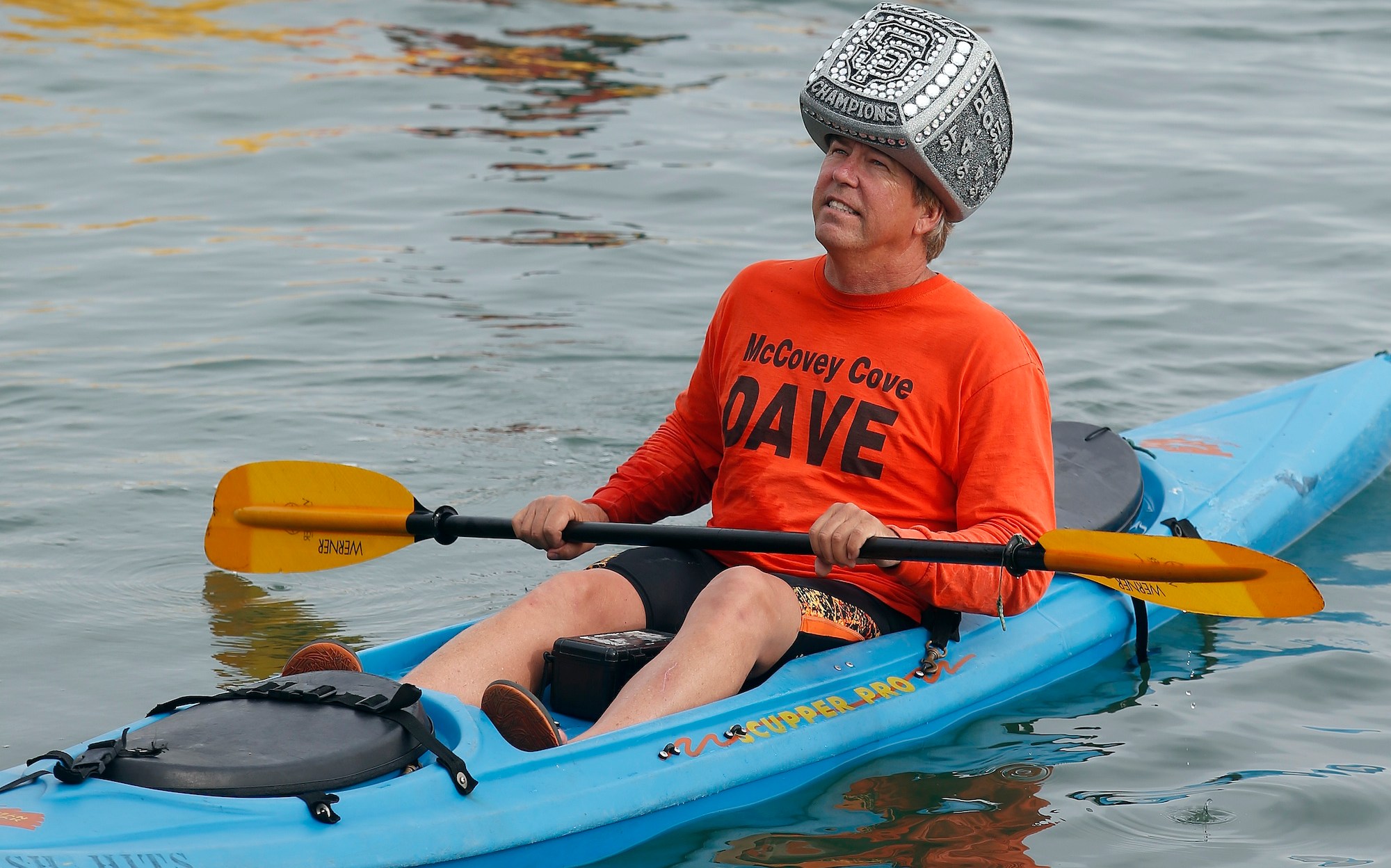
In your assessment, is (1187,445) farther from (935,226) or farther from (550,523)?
(550,523)

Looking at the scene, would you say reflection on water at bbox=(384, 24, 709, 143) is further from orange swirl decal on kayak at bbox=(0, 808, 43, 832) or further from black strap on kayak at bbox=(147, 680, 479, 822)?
orange swirl decal on kayak at bbox=(0, 808, 43, 832)

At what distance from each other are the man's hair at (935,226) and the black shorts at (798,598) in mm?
815

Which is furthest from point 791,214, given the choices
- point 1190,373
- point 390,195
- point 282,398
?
point 282,398

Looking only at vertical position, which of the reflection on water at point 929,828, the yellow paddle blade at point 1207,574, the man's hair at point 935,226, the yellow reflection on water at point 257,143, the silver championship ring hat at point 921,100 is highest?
the silver championship ring hat at point 921,100

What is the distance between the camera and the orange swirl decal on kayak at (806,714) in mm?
3299

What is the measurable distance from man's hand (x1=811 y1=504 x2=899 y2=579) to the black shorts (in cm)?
26

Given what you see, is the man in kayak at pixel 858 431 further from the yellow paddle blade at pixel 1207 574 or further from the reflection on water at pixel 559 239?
the reflection on water at pixel 559 239

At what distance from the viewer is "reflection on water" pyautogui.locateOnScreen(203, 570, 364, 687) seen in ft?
14.7

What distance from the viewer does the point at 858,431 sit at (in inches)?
141

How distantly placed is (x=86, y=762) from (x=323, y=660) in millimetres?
573

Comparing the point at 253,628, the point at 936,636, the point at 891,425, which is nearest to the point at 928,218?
the point at 891,425

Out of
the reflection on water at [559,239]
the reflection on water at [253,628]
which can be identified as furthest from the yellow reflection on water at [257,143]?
the reflection on water at [253,628]

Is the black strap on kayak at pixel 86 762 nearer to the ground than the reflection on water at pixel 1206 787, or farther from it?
farther from it

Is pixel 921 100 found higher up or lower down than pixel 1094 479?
higher up
